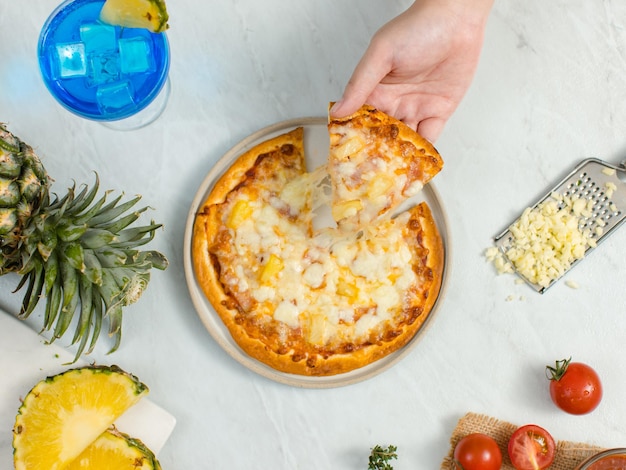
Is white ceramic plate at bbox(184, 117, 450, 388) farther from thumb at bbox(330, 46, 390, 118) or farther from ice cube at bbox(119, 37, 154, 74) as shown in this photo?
ice cube at bbox(119, 37, 154, 74)

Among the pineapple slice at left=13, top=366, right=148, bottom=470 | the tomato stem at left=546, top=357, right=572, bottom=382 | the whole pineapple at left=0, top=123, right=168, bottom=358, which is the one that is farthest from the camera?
the tomato stem at left=546, top=357, right=572, bottom=382

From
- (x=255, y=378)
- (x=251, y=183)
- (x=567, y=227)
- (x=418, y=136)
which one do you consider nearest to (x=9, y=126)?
(x=251, y=183)

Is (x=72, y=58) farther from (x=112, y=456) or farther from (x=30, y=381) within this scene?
(x=112, y=456)

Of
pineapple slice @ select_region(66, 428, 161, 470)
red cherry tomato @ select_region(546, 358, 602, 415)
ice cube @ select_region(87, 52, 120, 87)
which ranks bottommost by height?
pineapple slice @ select_region(66, 428, 161, 470)

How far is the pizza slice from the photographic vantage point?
2629mm

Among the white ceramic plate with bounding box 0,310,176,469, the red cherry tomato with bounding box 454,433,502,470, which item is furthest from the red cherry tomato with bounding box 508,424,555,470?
the white ceramic plate with bounding box 0,310,176,469

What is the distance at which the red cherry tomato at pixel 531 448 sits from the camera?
291 centimetres

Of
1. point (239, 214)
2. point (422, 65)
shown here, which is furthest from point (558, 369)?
point (239, 214)

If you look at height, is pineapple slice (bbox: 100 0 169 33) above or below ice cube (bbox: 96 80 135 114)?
above

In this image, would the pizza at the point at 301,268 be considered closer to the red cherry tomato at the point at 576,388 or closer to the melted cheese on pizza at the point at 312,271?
the melted cheese on pizza at the point at 312,271

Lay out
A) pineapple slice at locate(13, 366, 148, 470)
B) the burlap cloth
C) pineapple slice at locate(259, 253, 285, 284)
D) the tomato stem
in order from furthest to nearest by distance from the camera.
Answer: the burlap cloth → the tomato stem → pineapple slice at locate(259, 253, 285, 284) → pineapple slice at locate(13, 366, 148, 470)

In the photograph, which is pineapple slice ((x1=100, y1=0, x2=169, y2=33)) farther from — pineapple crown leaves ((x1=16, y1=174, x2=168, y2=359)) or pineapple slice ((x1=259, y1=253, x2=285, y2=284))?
pineapple slice ((x1=259, y1=253, x2=285, y2=284))

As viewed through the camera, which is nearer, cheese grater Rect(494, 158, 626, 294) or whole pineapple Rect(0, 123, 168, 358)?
whole pineapple Rect(0, 123, 168, 358)

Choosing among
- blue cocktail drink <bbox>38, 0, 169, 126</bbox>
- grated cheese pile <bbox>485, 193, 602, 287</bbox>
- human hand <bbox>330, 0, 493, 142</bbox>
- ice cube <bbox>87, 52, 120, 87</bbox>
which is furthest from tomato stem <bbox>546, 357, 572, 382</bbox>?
ice cube <bbox>87, 52, 120, 87</bbox>
